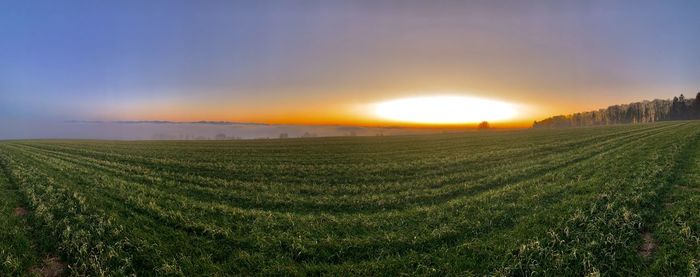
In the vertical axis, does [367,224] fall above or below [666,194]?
below

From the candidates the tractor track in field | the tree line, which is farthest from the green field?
the tree line

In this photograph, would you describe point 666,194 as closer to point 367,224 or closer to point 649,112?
point 367,224

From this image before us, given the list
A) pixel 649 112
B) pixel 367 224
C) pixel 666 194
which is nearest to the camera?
pixel 367 224

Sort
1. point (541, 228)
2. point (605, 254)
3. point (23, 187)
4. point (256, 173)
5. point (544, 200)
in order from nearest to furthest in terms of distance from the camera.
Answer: point (605, 254) < point (541, 228) < point (544, 200) < point (23, 187) < point (256, 173)

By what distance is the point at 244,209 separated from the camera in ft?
53.3

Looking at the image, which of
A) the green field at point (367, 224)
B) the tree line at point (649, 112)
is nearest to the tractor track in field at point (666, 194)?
the green field at point (367, 224)

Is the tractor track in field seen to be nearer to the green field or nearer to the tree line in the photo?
the green field

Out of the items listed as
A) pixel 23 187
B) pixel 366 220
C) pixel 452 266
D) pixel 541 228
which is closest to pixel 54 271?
pixel 366 220

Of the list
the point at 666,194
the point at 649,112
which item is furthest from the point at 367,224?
the point at 649,112

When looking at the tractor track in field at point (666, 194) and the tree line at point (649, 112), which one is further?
the tree line at point (649, 112)

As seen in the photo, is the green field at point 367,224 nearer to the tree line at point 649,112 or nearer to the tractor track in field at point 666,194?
the tractor track in field at point 666,194

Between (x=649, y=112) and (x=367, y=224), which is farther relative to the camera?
(x=649, y=112)

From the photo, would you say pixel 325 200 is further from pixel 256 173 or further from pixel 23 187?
pixel 23 187

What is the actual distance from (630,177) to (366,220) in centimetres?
1477
